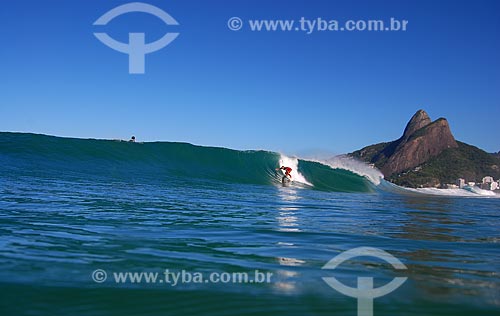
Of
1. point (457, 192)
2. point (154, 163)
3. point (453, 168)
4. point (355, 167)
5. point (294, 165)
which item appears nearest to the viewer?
point (154, 163)

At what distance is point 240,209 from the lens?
8.82 m

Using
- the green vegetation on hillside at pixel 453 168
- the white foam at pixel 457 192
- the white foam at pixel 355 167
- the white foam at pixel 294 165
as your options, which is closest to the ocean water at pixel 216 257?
the white foam at pixel 294 165

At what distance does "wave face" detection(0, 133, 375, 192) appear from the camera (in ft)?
54.0

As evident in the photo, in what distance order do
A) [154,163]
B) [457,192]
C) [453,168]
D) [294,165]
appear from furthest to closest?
[453,168] < [457,192] < [294,165] < [154,163]

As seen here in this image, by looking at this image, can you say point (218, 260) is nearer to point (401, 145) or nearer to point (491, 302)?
point (491, 302)

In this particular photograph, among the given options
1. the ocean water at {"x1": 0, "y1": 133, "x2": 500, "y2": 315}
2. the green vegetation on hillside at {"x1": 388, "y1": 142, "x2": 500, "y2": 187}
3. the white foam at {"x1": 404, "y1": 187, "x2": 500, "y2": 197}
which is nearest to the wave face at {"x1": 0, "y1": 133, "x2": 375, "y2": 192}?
the white foam at {"x1": 404, "y1": 187, "x2": 500, "y2": 197}

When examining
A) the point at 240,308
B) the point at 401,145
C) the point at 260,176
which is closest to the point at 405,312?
the point at 240,308

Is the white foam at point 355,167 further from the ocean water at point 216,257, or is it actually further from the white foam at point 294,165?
the ocean water at point 216,257

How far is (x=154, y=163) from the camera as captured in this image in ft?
69.2

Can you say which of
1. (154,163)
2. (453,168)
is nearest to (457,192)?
(154,163)

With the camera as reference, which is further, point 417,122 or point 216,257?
point 417,122

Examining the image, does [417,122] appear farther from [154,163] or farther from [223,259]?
[223,259]

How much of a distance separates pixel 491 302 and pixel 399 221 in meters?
5.24

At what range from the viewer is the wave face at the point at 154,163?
16.5 meters
